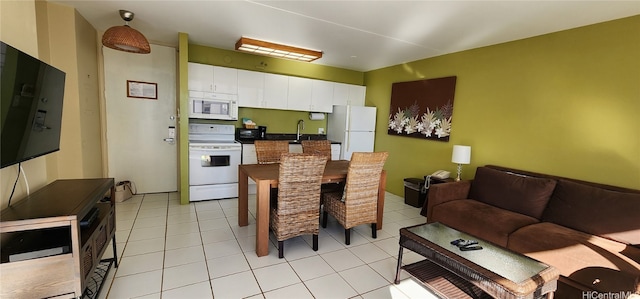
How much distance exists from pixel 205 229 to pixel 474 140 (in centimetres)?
379

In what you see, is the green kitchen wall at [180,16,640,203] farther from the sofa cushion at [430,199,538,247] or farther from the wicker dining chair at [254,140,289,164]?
the wicker dining chair at [254,140,289,164]

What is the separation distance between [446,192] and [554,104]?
152 centimetres

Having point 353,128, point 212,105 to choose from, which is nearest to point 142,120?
point 212,105

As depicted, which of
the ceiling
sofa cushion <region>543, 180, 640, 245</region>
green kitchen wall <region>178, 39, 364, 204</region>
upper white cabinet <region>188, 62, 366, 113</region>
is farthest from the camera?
upper white cabinet <region>188, 62, 366, 113</region>

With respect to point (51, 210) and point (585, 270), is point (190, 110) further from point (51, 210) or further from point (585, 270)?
point (585, 270)

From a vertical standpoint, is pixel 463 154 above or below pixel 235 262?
above

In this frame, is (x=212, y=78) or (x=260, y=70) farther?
(x=260, y=70)

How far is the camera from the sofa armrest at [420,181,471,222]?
3.26m

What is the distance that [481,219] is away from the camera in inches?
108

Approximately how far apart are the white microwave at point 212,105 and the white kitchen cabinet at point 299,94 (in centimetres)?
102

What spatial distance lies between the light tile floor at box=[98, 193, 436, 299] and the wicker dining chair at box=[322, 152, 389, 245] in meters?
0.28

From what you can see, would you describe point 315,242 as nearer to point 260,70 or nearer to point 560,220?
point 560,220

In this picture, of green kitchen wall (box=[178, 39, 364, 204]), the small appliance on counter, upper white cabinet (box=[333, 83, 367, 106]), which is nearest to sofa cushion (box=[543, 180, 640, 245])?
upper white cabinet (box=[333, 83, 367, 106])

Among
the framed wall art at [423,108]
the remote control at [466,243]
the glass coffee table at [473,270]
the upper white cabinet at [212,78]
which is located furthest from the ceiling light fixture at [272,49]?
the remote control at [466,243]
